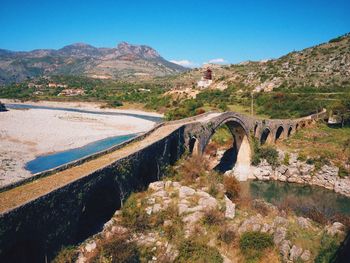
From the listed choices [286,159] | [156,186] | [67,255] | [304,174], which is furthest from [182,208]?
[286,159]

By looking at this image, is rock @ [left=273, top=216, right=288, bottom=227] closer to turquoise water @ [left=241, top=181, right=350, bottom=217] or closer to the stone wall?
the stone wall

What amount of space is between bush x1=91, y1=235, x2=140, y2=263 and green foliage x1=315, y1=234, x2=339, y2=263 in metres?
7.97

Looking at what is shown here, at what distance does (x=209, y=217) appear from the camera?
16.4 metres

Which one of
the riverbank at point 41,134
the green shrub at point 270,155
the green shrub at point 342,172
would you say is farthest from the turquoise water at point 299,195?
the riverbank at point 41,134

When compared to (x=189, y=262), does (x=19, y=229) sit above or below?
above

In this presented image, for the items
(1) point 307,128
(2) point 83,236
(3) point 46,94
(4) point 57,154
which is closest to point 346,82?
(1) point 307,128

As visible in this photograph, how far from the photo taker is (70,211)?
12906 millimetres

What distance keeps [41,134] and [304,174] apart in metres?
36.8

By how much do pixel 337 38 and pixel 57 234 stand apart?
94.5m

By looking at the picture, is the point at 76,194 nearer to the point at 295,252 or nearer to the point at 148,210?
the point at 148,210

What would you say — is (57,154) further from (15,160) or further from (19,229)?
(19,229)

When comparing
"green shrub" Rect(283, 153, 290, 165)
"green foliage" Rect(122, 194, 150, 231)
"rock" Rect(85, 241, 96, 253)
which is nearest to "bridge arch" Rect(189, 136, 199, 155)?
"green foliage" Rect(122, 194, 150, 231)

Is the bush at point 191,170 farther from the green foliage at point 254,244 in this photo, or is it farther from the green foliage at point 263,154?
the green foliage at point 263,154

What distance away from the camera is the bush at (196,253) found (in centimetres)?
1376
